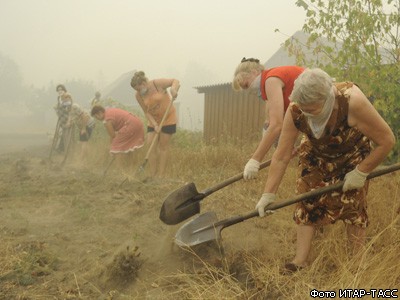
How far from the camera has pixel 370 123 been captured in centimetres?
203

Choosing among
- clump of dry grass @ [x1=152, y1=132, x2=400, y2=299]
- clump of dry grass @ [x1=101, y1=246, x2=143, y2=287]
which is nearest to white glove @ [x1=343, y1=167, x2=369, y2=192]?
clump of dry grass @ [x1=152, y1=132, x2=400, y2=299]

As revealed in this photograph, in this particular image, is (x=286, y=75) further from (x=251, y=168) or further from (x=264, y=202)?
(x=264, y=202)

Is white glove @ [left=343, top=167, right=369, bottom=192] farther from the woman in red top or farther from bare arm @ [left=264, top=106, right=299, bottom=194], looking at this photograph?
the woman in red top

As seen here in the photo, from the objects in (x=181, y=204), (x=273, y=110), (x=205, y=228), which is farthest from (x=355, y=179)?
(x=181, y=204)

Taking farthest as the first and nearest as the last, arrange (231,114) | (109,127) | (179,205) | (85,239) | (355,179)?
1. (231,114)
2. (109,127)
3. (85,239)
4. (179,205)
5. (355,179)

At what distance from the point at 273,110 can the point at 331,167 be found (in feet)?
2.09

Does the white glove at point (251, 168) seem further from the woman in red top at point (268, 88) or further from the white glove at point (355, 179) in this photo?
the white glove at point (355, 179)

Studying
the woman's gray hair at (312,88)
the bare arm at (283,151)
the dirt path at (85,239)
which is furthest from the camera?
the dirt path at (85,239)

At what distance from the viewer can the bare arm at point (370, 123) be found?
202 cm

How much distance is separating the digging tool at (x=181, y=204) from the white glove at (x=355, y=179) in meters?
0.91

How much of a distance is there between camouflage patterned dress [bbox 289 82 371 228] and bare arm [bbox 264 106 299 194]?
0.16 feet

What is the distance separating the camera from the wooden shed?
9.20 m

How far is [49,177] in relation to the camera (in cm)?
675

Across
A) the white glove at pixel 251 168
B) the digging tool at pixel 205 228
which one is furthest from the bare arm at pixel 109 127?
the white glove at pixel 251 168
